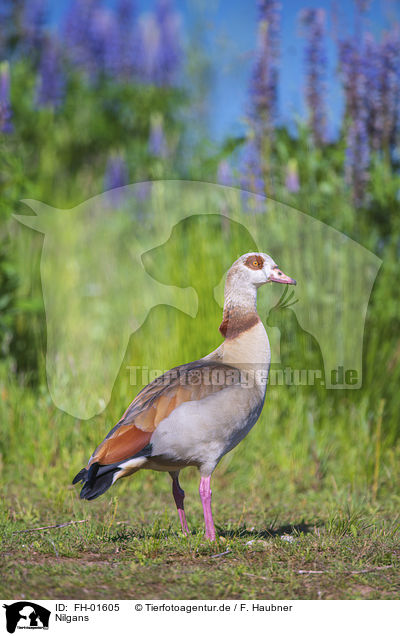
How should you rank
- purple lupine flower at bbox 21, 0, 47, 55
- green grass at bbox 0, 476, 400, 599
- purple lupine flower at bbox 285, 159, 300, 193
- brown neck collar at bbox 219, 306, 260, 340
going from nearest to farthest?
green grass at bbox 0, 476, 400, 599 < brown neck collar at bbox 219, 306, 260, 340 < purple lupine flower at bbox 285, 159, 300, 193 < purple lupine flower at bbox 21, 0, 47, 55

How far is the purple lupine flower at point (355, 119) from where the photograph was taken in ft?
21.1

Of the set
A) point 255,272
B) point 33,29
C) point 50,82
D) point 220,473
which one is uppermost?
point 33,29

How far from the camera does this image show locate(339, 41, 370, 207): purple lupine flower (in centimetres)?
644

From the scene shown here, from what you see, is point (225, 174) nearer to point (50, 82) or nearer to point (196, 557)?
point (196, 557)

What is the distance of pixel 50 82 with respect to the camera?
443 inches

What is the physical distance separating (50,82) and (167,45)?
343 cm

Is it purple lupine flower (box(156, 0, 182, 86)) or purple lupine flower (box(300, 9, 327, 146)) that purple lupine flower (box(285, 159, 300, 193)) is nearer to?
purple lupine flower (box(300, 9, 327, 146))

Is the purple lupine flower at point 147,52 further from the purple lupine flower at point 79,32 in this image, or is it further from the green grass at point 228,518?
the green grass at point 228,518

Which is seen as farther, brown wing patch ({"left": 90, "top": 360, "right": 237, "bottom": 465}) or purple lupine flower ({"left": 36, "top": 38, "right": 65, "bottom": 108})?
purple lupine flower ({"left": 36, "top": 38, "right": 65, "bottom": 108})

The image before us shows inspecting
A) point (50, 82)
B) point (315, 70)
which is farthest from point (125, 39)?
point (315, 70)

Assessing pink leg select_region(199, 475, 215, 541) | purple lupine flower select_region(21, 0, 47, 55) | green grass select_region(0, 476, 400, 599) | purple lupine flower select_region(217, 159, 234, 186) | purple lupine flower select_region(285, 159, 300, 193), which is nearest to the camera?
green grass select_region(0, 476, 400, 599)

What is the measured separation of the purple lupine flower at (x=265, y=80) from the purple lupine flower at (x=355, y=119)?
0.71 m

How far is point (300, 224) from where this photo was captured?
611 cm
